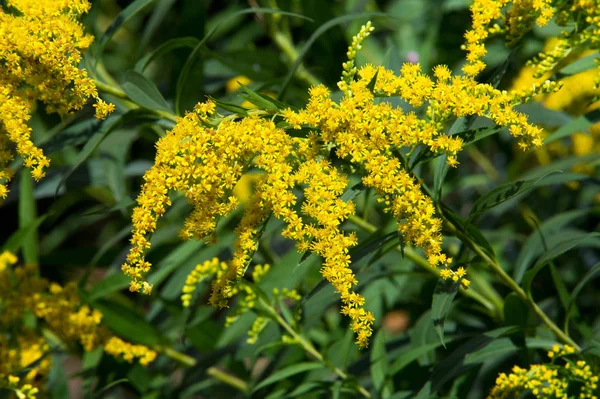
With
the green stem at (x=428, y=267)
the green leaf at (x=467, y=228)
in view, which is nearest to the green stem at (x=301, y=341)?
the green stem at (x=428, y=267)

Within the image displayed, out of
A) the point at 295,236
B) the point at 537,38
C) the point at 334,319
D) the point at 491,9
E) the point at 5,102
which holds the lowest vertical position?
the point at 295,236

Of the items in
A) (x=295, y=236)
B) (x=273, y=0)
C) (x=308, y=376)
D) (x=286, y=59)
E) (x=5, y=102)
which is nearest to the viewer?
(x=295, y=236)

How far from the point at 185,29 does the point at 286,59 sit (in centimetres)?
90

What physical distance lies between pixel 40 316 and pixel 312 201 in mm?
1627

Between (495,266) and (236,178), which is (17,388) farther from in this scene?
(495,266)

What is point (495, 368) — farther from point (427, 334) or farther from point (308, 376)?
point (308, 376)

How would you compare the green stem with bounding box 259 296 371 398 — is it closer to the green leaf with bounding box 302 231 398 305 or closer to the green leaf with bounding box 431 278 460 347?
the green leaf with bounding box 302 231 398 305

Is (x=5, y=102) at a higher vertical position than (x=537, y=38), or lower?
lower

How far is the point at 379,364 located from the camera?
2830 mm

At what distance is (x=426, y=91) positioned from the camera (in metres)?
2.00

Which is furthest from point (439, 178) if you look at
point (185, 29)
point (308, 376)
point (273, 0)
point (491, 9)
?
point (273, 0)

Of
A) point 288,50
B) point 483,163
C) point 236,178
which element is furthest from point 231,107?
point 483,163

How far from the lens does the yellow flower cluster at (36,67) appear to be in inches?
83.0

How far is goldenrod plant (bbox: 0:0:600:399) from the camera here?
1965 mm
